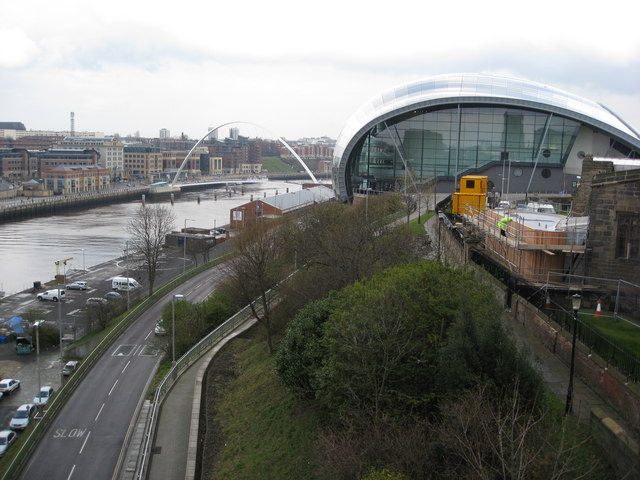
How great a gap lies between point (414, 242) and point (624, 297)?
31.5ft

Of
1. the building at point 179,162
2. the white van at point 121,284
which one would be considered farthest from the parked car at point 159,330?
the building at point 179,162

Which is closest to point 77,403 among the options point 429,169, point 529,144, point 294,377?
point 294,377

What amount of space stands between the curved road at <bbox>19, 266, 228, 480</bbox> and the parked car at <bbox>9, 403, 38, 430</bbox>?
63.6 inches

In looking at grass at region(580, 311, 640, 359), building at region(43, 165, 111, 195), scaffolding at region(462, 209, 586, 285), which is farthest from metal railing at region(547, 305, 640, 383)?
building at region(43, 165, 111, 195)

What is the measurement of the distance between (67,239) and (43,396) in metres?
39.3

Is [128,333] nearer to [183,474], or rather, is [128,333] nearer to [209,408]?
[209,408]

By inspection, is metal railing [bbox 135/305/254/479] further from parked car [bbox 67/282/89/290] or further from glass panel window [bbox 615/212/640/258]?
parked car [bbox 67/282/89/290]

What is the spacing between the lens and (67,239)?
62062 mm

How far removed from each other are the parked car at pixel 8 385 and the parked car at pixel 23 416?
2.43m

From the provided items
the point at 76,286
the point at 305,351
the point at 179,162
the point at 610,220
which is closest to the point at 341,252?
the point at 305,351

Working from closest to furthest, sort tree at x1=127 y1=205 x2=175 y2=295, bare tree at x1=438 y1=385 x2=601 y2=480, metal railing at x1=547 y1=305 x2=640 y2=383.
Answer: bare tree at x1=438 y1=385 x2=601 y2=480 < metal railing at x1=547 y1=305 x2=640 y2=383 < tree at x1=127 y1=205 x2=175 y2=295

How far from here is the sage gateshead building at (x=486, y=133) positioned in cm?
5009

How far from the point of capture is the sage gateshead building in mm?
50094

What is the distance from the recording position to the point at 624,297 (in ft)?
49.8
